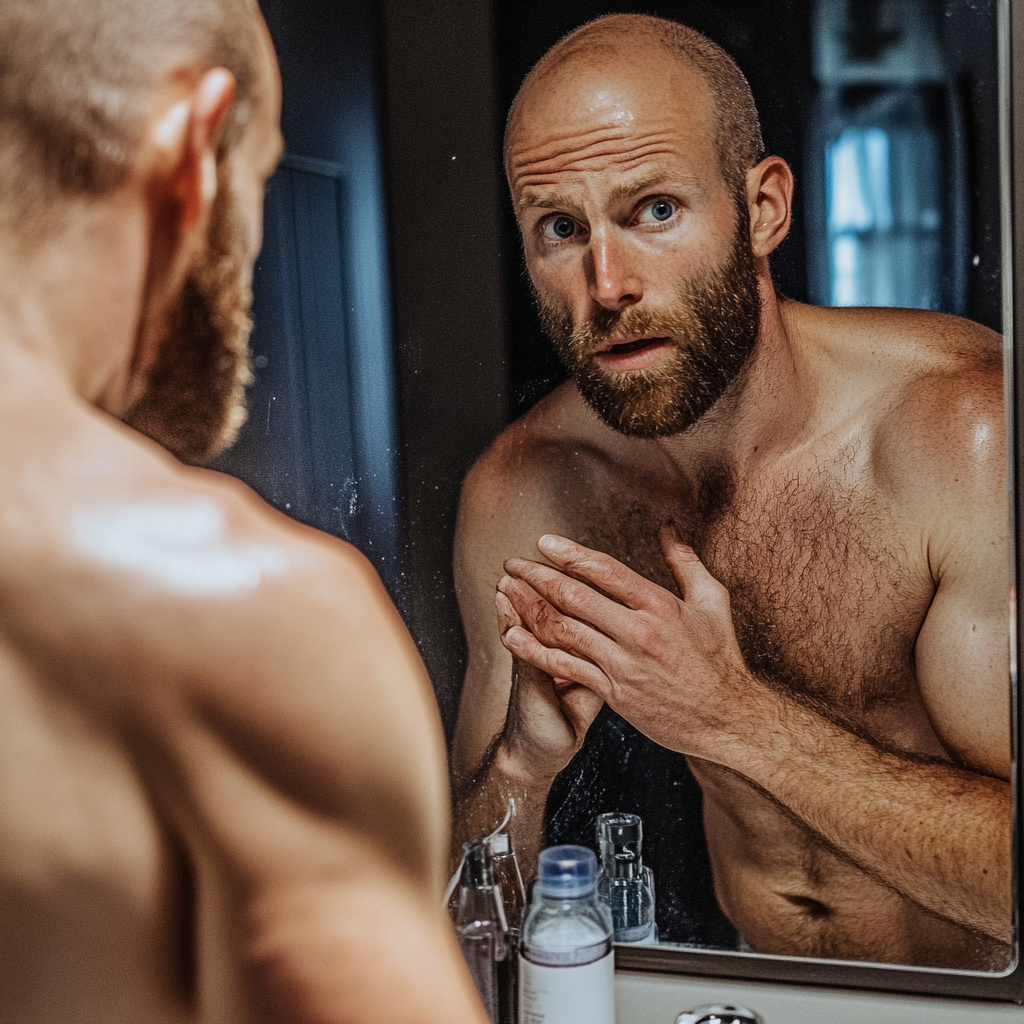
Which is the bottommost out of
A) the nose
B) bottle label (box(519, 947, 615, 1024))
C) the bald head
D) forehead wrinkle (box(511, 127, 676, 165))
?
bottle label (box(519, 947, 615, 1024))

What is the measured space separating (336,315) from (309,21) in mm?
279

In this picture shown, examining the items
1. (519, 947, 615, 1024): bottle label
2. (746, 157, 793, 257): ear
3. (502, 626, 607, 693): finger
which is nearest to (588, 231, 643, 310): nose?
(746, 157, 793, 257): ear

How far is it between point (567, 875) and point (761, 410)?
1.44ft

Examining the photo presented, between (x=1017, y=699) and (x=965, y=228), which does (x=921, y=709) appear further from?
(x=965, y=228)

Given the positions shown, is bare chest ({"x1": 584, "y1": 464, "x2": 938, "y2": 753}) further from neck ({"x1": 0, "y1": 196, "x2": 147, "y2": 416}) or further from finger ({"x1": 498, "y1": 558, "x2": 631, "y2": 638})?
neck ({"x1": 0, "y1": 196, "x2": 147, "y2": 416})

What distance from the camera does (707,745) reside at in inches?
39.0

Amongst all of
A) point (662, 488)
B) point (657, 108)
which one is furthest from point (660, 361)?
point (657, 108)

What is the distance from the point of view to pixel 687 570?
0.99 metres

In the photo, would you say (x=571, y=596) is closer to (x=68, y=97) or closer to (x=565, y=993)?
(x=565, y=993)

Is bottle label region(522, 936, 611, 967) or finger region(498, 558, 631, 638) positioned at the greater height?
finger region(498, 558, 631, 638)

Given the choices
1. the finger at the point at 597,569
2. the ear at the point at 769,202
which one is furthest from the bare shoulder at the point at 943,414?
the finger at the point at 597,569

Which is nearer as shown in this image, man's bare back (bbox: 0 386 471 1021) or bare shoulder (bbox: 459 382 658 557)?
man's bare back (bbox: 0 386 471 1021)

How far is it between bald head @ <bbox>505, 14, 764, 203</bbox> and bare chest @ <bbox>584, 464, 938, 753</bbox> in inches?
10.8

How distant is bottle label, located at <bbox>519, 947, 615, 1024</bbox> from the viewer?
0.93m
